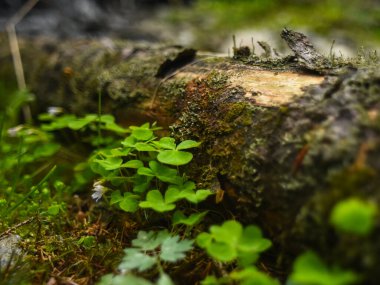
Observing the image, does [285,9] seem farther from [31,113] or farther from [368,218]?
[368,218]

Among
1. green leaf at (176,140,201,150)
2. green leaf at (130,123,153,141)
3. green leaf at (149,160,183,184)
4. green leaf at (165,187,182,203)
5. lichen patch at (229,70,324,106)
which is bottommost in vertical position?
green leaf at (165,187,182,203)

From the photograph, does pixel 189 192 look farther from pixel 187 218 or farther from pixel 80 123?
pixel 80 123

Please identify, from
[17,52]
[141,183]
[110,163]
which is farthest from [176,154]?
[17,52]

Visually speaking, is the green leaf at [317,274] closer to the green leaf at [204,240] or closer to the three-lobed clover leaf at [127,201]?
the green leaf at [204,240]

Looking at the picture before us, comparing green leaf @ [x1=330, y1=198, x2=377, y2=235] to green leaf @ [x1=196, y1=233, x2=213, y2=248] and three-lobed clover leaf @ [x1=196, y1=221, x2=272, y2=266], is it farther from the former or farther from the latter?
green leaf @ [x1=196, y1=233, x2=213, y2=248]

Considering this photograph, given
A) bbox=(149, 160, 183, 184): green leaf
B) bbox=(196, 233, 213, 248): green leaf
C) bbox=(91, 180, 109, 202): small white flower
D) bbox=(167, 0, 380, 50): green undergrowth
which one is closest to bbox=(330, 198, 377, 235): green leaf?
bbox=(196, 233, 213, 248): green leaf

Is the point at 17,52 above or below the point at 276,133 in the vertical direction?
above
